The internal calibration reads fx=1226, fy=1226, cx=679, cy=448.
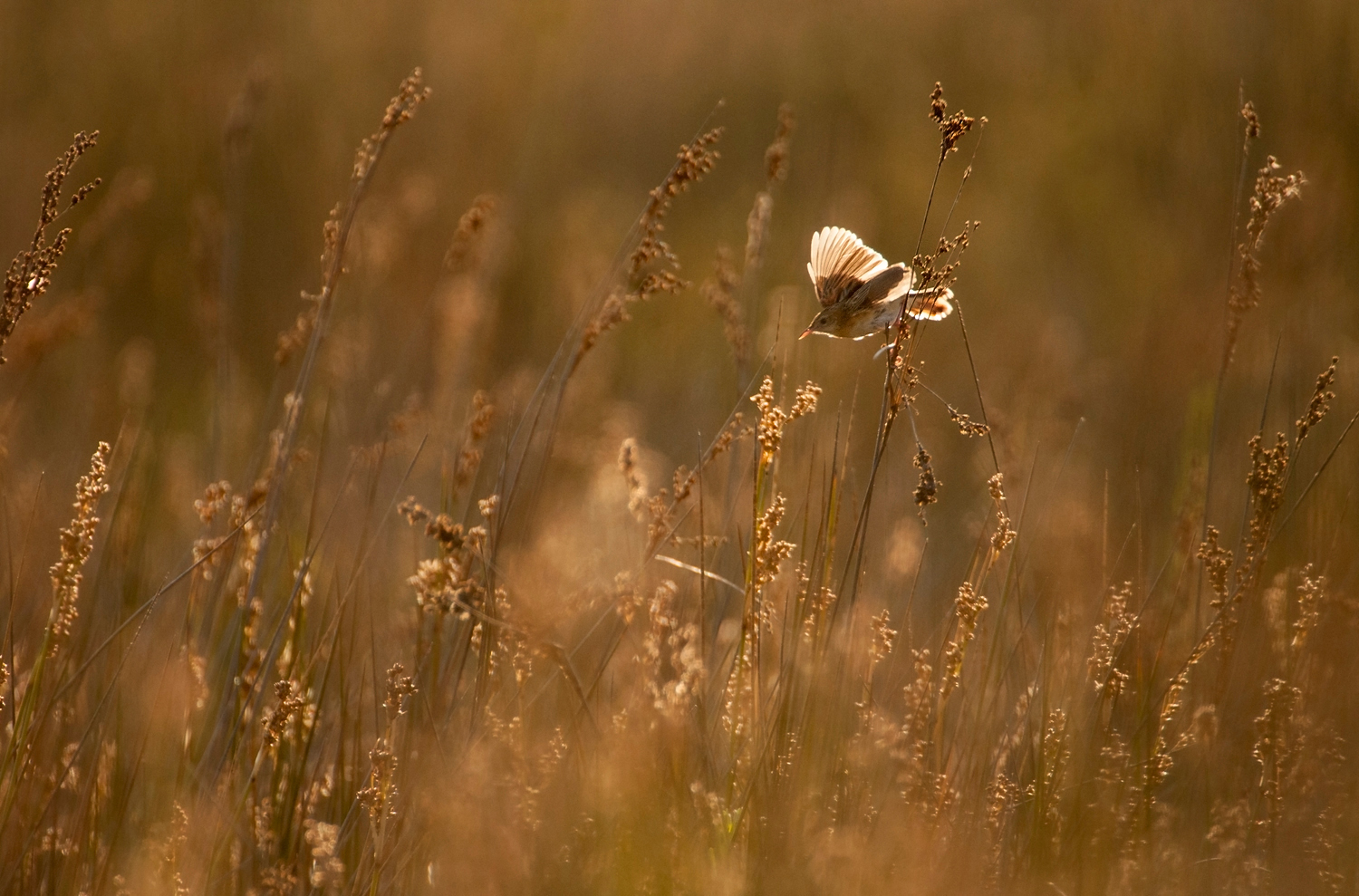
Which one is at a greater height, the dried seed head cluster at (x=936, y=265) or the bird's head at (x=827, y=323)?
the bird's head at (x=827, y=323)

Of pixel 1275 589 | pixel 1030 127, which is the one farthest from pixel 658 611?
pixel 1030 127

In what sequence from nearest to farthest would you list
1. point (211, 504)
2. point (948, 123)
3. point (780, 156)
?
point (948, 123), point (211, 504), point (780, 156)

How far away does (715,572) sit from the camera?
7.05ft

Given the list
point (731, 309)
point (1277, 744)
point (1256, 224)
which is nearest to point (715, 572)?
point (731, 309)

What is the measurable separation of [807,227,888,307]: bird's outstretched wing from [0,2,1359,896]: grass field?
0.45 ft

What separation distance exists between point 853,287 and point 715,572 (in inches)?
21.5

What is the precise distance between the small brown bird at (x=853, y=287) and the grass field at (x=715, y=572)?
0.42 ft

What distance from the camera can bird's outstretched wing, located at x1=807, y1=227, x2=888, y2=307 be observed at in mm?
2111

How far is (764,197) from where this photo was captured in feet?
7.17

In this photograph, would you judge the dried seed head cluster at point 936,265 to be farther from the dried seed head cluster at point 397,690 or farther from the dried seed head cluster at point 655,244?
the dried seed head cluster at point 397,690

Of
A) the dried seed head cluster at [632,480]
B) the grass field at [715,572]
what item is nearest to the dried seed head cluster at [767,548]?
the grass field at [715,572]

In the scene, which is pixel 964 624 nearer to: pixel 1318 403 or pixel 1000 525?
pixel 1000 525

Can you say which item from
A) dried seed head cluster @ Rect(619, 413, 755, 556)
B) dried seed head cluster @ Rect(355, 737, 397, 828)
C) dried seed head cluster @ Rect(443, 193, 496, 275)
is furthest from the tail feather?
dried seed head cluster @ Rect(355, 737, 397, 828)

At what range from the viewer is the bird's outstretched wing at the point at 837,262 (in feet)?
6.93
